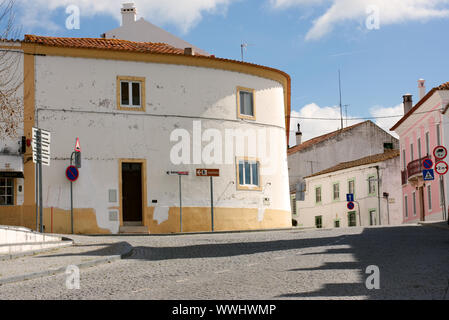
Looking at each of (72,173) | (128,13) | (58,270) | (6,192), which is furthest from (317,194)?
(58,270)

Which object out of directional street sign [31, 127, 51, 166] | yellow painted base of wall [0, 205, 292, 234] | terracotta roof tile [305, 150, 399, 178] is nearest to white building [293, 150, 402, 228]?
terracotta roof tile [305, 150, 399, 178]

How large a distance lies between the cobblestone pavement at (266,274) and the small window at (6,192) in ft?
41.1

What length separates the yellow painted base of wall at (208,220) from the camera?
30.5 metres

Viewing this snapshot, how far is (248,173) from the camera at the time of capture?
109 feet

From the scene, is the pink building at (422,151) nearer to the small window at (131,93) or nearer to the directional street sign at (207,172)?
the directional street sign at (207,172)

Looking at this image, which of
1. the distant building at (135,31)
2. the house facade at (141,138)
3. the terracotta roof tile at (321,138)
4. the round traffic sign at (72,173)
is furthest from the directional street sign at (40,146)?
the terracotta roof tile at (321,138)

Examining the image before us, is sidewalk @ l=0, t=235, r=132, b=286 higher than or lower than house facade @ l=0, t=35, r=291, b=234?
lower

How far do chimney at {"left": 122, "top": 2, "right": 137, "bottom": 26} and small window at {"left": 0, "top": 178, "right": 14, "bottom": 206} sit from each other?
Result: 1810 cm

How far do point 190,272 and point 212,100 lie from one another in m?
21.0

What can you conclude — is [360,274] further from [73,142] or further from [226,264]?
[73,142]

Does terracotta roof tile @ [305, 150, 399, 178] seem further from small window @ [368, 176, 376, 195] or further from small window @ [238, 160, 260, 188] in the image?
small window @ [238, 160, 260, 188]

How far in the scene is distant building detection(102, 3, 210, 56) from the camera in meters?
43.5
